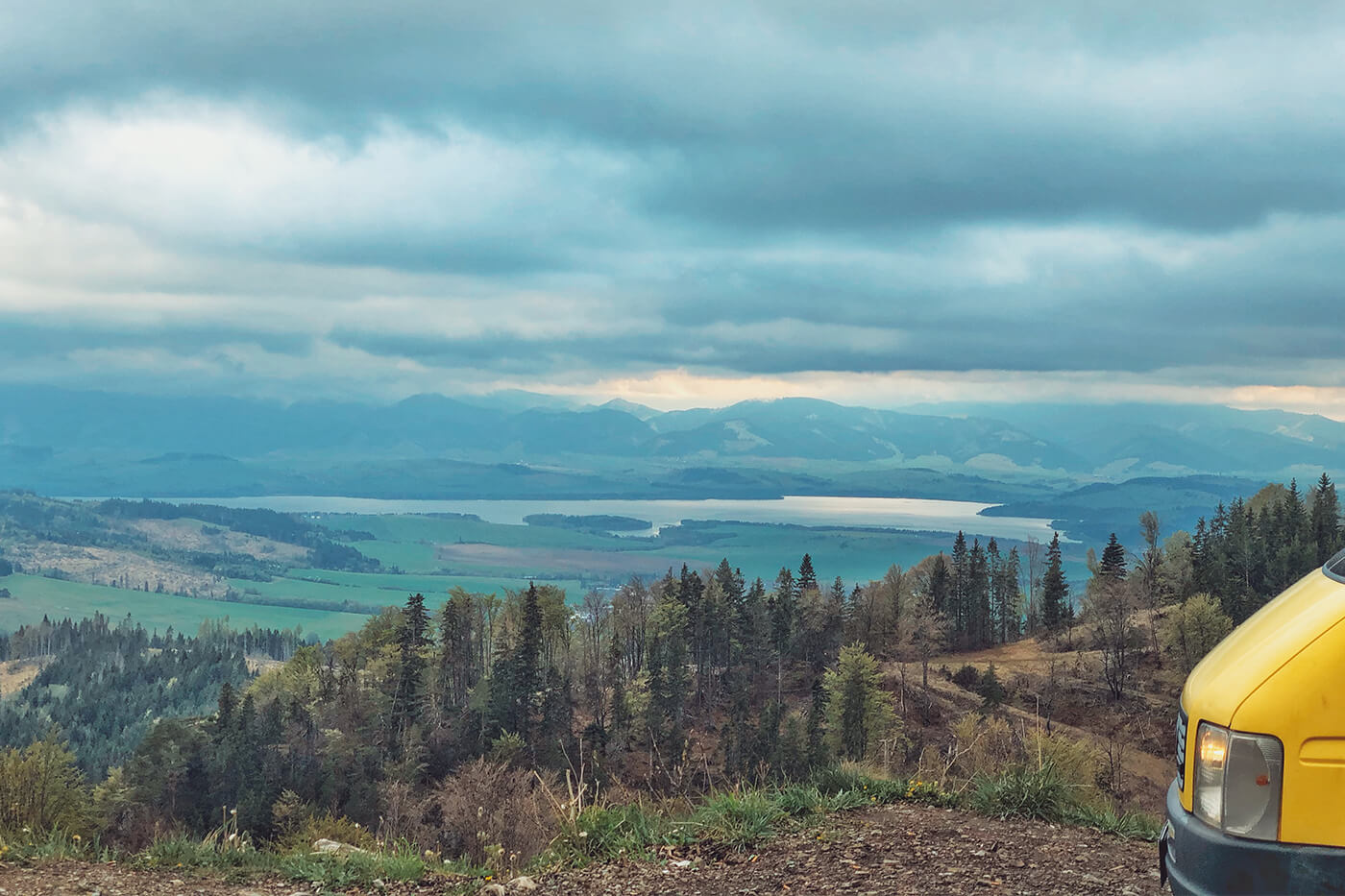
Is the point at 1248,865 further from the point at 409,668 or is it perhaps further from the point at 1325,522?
the point at 1325,522

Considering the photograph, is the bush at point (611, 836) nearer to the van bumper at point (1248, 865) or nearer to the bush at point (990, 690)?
the van bumper at point (1248, 865)

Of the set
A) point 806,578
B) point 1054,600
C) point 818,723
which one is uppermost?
point 806,578

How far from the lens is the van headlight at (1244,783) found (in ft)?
15.4

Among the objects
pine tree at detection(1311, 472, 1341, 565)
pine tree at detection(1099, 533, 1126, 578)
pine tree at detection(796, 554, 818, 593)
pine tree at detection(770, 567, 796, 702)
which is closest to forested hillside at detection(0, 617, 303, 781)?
pine tree at detection(770, 567, 796, 702)

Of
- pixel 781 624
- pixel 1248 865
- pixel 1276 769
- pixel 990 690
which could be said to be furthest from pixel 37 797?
pixel 781 624

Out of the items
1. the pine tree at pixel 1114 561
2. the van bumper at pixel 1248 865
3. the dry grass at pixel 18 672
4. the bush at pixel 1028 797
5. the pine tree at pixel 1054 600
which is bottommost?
the dry grass at pixel 18 672

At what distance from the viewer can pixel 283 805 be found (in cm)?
6062

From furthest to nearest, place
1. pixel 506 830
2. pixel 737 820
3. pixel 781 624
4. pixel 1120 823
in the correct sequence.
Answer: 1. pixel 781 624
2. pixel 506 830
3. pixel 1120 823
4. pixel 737 820

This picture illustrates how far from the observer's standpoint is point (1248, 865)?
4.72 metres

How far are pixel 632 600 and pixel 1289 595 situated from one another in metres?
91.2

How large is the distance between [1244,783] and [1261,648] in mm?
689

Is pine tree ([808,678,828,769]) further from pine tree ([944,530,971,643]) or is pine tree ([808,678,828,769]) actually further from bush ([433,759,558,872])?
pine tree ([944,530,971,643])

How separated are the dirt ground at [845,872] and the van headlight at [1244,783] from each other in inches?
130

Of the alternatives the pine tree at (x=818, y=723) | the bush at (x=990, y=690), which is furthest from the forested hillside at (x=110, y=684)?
the bush at (x=990, y=690)
